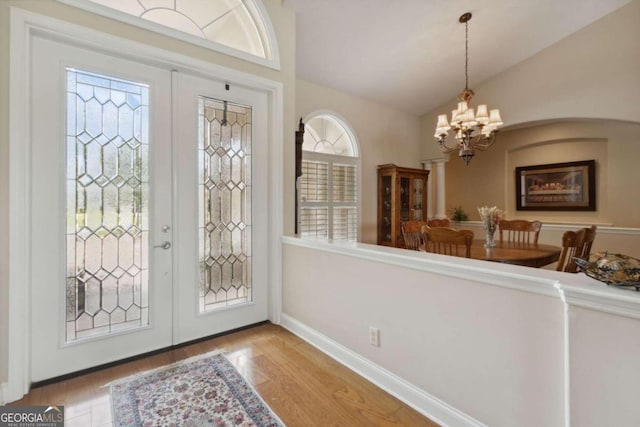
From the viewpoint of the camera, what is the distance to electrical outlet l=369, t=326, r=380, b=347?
6.44 ft

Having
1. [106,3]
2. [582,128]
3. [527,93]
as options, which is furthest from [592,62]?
[106,3]

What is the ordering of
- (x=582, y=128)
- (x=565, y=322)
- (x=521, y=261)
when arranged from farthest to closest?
(x=582, y=128), (x=521, y=261), (x=565, y=322)

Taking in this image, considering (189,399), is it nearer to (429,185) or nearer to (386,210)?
(386,210)

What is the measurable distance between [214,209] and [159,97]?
96 cm

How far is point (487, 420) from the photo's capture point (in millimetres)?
1441

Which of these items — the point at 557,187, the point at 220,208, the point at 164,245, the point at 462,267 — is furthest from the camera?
the point at 557,187

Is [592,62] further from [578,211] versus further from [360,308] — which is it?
[360,308]

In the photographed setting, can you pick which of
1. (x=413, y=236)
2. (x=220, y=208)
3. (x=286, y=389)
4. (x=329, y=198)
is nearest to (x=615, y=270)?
(x=286, y=389)

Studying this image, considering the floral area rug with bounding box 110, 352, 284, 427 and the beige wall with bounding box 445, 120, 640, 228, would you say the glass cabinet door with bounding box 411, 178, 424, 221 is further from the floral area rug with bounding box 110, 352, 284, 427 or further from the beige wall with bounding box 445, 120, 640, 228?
the floral area rug with bounding box 110, 352, 284, 427

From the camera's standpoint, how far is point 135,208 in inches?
89.4

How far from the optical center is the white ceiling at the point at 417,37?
3.19m

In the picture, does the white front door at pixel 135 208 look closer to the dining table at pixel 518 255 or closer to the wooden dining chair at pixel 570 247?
the dining table at pixel 518 255

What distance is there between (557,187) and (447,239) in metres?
4.39

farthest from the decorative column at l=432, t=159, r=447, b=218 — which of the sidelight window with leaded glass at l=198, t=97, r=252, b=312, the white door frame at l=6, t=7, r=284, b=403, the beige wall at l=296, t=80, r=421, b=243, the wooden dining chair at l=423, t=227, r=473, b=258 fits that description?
the white door frame at l=6, t=7, r=284, b=403
